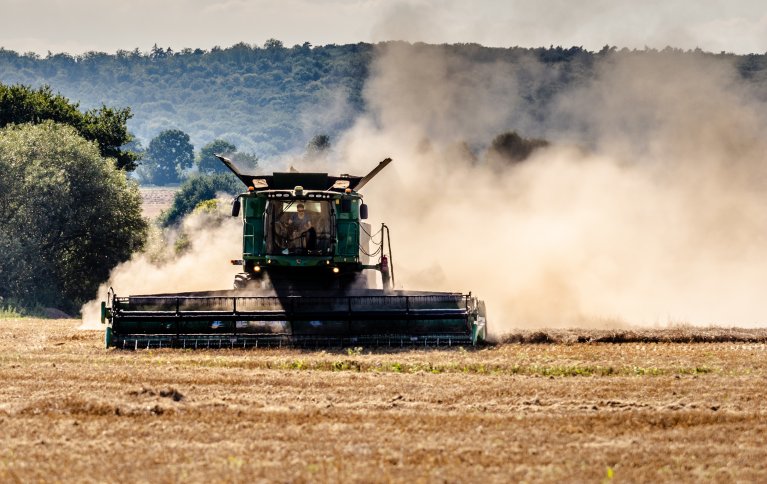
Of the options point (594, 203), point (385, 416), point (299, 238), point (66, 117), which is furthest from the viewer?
point (66, 117)

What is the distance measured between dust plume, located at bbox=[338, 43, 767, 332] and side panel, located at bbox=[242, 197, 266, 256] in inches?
252

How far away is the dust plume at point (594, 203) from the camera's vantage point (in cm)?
3581

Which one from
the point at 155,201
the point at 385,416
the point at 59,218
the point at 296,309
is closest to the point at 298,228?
the point at 296,309

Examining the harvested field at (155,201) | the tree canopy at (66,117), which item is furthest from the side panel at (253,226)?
the harvested field at (155,201)

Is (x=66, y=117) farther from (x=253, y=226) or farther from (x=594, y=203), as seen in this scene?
(x=253, y=226)

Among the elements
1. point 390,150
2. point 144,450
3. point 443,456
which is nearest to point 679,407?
point 443,456

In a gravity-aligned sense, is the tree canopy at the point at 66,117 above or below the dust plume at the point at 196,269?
above

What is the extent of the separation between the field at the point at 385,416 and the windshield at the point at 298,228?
13.2 feet

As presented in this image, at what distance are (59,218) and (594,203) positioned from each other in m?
22.4

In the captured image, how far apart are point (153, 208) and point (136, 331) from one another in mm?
148326

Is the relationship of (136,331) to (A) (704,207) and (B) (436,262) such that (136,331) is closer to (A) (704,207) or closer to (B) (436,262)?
(B) (436,262)

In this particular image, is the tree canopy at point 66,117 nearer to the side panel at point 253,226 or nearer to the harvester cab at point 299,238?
the side panel at point 253,226

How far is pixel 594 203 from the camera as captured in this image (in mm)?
43812

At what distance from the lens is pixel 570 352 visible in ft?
76.3
